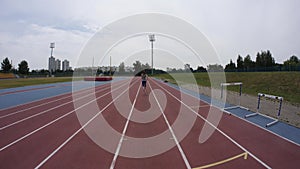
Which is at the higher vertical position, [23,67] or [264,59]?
[264,59]

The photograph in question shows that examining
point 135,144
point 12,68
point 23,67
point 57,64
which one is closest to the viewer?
point 135,144

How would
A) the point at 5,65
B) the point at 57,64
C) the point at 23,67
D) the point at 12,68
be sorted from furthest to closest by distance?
the point at 57,64 → the point at 23,67 → the point at 12,68 → the point at 5,65

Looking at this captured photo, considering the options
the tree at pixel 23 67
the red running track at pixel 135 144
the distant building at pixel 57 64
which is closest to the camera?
the red running track at pixel 135 144

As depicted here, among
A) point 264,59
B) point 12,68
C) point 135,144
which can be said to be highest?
point 264,59

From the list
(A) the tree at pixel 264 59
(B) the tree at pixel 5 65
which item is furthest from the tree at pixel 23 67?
(A) the tree at pixel 264 59

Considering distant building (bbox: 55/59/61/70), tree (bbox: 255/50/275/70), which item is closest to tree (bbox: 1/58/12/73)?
distant building (bbox: 55/59/61/70)

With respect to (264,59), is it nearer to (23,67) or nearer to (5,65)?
(23,67)

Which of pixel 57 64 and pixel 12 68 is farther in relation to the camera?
pixel 57 64

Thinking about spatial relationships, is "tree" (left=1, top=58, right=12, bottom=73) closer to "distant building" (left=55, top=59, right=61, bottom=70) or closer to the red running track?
"distant building" (left=55, top=59, right=61, bottom=70)

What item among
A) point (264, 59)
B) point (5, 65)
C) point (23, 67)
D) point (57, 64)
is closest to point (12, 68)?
point (23, 67)

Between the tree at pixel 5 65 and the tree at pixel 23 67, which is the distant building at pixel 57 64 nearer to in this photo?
the tree at pixel 23 67

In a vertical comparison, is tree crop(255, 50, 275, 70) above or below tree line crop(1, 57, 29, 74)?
above

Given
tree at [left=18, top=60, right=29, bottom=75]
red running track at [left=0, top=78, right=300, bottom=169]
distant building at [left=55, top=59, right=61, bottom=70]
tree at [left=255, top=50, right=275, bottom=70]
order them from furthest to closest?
distant building at [left=55, top=59, right=61, bottom=70], tree at [left=18, top=60, right=29, bottom=75], tree at [left=255, top=50, right=275, bottom=70], red running track at [left=0, top=78, right=300, bottom=169]

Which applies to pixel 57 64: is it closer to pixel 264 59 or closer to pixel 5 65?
pixel 5 65
